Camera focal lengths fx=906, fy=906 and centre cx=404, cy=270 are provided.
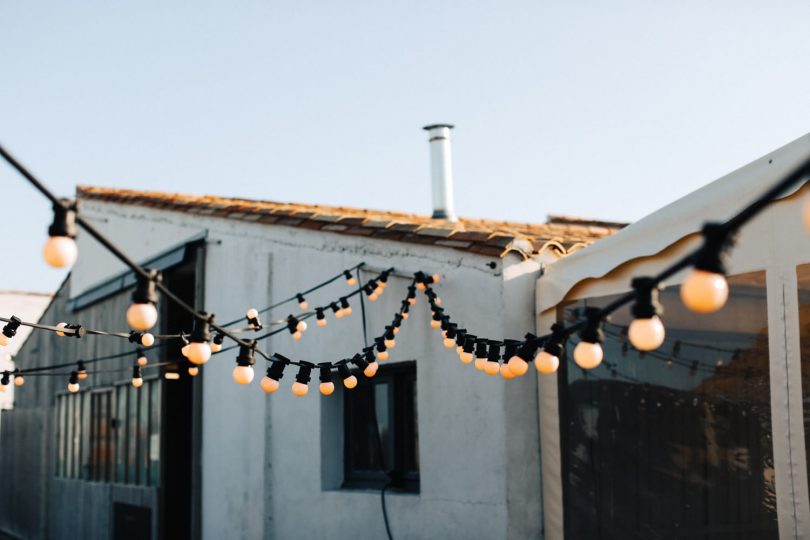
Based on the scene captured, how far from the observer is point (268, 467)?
7.46 meters

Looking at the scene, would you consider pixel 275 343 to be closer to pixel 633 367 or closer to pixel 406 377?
pixel 406 377

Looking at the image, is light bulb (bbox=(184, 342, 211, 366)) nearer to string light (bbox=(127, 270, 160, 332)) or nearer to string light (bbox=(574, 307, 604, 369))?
string light (bbox=(127, 270, 160, 332))

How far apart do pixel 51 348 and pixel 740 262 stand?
1268 centimetres

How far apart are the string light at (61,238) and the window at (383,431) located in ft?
13.7

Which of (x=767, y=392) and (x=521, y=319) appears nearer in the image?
(x=767, y=392)

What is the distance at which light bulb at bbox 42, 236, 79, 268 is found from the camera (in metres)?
2.07

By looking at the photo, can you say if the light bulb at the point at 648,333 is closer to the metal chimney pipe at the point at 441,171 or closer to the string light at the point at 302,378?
the string light at the point at 302,378

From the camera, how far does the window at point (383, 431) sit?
630 cm

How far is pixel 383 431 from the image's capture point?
6539 millimetres

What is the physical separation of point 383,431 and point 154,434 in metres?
4.21

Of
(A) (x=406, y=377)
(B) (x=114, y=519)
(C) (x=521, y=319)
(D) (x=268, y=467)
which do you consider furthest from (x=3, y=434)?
(C) (x=521, y=319)

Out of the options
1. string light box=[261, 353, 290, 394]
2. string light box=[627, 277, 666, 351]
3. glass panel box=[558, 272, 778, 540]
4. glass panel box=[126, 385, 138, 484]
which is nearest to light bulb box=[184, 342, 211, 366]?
string light box=[261, 353, 290, 394]

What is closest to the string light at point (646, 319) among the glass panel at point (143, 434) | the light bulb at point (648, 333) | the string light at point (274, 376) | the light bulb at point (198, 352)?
the light bulb at point (648, 333)

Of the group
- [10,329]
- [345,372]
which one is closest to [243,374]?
[345,372]
